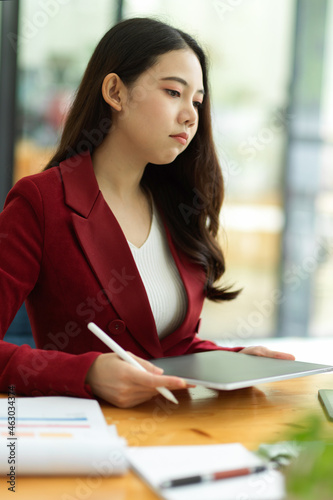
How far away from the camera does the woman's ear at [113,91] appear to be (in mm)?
1463

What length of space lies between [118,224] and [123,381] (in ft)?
1.64

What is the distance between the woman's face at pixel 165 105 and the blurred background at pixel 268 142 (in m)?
2.40

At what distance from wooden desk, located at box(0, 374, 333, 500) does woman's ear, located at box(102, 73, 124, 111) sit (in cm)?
70

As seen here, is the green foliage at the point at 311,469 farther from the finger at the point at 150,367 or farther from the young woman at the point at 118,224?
the young woman at the point at 118,224

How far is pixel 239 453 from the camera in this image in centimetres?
81

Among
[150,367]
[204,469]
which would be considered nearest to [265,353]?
[150,367]

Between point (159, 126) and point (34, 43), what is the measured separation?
2533 mm

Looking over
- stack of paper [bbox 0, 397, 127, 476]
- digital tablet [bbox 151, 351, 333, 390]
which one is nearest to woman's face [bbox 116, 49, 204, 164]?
digital tablet [bbox 151, 351, 333, 390]

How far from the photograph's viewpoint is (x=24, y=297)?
1328 mm

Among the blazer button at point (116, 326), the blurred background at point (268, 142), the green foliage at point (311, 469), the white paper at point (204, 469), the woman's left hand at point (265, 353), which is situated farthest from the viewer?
the blurred background at point (268, 142)

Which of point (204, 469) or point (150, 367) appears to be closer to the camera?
point (204, 469)

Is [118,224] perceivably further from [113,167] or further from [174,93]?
[174,93]

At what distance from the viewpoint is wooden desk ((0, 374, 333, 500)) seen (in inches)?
28.6

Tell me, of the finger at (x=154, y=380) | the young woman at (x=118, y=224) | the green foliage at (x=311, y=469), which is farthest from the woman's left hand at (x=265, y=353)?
the green foliage at (x=311, y=469)
